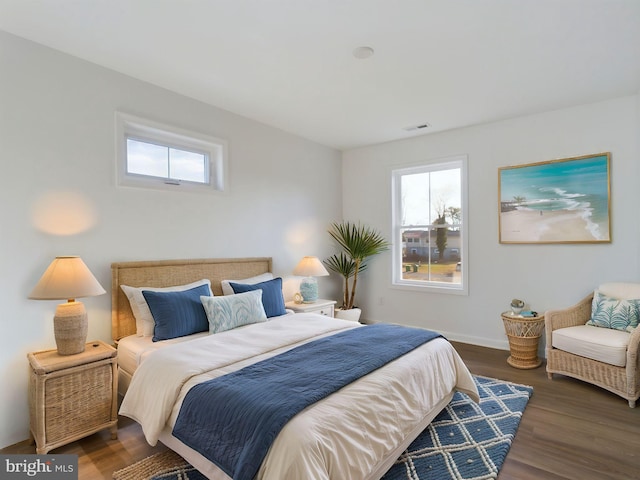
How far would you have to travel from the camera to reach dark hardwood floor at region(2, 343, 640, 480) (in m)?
1.98

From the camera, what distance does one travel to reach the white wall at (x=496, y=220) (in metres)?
3.37

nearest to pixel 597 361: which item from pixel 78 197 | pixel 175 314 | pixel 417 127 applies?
pixel 417 127

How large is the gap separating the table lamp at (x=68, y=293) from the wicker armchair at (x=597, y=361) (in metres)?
3.79

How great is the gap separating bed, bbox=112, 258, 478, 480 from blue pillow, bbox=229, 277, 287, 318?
291 mm

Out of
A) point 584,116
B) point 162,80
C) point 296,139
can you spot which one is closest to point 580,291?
point 584,116

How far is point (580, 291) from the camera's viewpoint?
360 centimetres

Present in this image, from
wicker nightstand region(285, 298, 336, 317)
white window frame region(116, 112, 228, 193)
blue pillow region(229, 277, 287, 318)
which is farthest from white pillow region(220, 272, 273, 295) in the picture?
white window frame region(116, 112, 228, 193)

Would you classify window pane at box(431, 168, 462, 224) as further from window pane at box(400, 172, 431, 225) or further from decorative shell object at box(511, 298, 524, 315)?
decorative shell object at box(511, 298, 524, 315)

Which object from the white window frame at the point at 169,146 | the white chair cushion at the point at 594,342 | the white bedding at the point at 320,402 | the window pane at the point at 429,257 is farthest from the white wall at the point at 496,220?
the white window frame at the point at 169,146

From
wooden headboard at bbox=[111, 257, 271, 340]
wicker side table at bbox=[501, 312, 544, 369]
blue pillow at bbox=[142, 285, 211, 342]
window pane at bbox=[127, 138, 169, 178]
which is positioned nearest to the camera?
blue pillow at bbox=[142, 285, 211, 342]

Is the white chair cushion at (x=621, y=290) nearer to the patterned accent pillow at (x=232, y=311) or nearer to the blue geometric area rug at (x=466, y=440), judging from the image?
the blue geometric area rug at (x=466, y=440)

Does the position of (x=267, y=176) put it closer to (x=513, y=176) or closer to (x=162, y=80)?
(x=162, y=80)

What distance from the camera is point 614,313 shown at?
309 cm

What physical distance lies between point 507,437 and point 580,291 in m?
2.12
